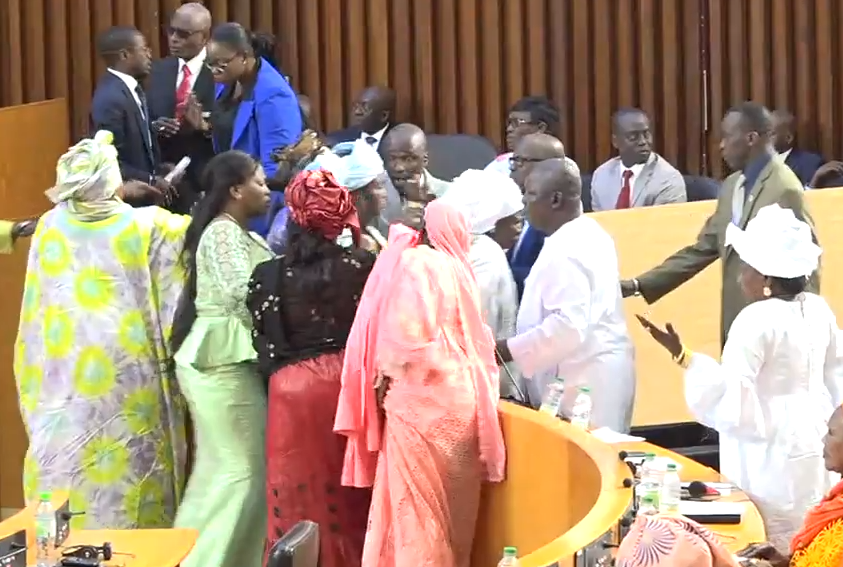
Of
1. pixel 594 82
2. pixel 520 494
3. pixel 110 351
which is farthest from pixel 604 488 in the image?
pixel 594 82

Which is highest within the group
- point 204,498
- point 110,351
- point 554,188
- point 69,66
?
point 69,66

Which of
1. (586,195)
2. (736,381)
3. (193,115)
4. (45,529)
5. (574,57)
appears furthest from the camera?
(574,57)

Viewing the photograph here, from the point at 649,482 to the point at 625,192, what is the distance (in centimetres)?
393

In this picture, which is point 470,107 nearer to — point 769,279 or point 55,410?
point 55,410

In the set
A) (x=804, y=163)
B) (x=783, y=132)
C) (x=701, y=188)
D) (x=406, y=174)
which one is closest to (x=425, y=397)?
(x=406, y=174)

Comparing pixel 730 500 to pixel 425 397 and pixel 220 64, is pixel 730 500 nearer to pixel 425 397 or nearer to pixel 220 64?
pixel 425 397

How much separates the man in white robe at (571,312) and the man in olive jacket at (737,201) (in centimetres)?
54

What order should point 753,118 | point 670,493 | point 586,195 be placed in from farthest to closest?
point 586,195
point 753,118
point 670,493

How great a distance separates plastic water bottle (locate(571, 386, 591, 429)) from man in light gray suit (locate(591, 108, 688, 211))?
2692 millimetres

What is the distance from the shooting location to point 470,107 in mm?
9133

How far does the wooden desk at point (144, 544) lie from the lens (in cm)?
414

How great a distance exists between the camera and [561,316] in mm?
5242

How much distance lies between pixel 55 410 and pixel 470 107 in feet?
13.5

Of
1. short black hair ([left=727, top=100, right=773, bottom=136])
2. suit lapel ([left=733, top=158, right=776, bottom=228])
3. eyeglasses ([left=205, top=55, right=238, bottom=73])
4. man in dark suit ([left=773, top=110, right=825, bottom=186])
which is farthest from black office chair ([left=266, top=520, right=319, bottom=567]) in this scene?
man in dark suit ([left=773, top=110, right=825, bottom=186])
